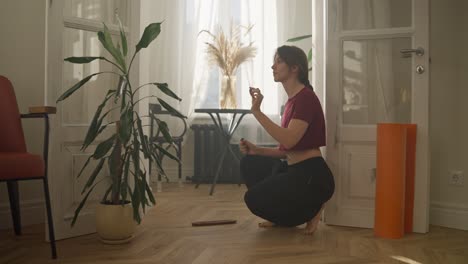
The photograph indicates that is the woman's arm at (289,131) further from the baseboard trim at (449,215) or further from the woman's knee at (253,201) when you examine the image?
the baseboard trim at (449,215)

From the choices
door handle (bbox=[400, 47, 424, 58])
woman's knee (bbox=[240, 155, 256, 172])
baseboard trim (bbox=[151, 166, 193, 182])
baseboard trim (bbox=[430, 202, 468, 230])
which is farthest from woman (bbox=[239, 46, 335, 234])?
baseboard trim (bbox=[151, 166, 193, 182])

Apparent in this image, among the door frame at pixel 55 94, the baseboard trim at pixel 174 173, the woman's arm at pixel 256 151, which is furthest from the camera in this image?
the baseboard trim at pixel 174 173

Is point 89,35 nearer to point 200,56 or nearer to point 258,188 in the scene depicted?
point 258,188

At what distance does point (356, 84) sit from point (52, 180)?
1999 mm

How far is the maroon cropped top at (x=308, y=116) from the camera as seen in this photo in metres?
2.71

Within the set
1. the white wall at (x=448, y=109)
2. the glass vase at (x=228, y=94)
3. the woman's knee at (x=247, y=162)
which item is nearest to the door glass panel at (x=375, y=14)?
the white wall at (x=448, y=109)

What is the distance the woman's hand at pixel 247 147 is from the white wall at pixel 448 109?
125 centimetres

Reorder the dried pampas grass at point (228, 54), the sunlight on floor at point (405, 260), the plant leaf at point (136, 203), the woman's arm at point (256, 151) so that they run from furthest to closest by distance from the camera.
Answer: the dried pampas grass at point (228, 54) < the woman's arm at point (256, 151) < the plant leaf at point (136, 203) < the sunlight on floor at point (405, 260)

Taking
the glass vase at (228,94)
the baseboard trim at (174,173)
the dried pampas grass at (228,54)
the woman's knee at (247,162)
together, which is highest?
the dried pampas grass at (228,54)

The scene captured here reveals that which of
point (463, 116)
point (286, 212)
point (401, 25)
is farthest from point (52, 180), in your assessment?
point (463, 116)

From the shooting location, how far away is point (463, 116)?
121 inches

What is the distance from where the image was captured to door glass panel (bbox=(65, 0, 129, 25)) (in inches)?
107

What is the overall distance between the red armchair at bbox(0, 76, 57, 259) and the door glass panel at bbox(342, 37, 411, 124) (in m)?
1.89

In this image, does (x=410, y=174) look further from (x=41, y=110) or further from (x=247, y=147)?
(x=41, y=110)
